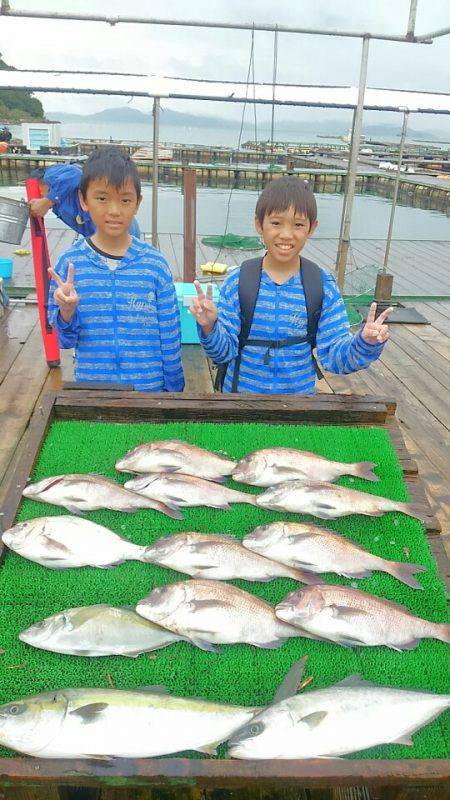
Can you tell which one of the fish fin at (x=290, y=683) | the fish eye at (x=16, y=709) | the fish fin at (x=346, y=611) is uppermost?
the fish fin at (x=346, y=611)

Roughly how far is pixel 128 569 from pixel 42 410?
3.69 feet

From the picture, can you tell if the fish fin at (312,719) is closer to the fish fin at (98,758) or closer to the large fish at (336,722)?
the large fish at (336,722)

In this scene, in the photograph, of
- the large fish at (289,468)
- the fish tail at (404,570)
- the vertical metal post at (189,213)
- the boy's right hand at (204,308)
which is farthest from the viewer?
the vertical metal post at (189,213)

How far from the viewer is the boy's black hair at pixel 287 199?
2768mm

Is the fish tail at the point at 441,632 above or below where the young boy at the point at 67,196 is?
below

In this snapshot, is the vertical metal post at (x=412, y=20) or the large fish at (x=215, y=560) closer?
the large fish at (x=215, y=560)

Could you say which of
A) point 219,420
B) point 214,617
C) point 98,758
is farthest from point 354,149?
point 98,758

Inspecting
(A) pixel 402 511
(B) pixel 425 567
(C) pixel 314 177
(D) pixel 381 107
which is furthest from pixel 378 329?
(C) pixel 314 177

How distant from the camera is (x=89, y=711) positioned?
1.51 meters

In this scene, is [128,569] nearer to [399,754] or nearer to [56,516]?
[56,516]

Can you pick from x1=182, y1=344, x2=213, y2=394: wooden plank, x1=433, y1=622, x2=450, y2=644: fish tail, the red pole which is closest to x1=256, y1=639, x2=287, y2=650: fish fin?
x1=433, y1=622, x2=450, y2=644: fish tail

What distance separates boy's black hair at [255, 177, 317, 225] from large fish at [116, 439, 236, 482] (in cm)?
129

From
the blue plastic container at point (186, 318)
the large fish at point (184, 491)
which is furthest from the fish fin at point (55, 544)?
the blue plastic container at point (186, 318)

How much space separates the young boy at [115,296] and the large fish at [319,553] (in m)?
1.59
